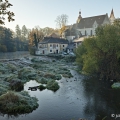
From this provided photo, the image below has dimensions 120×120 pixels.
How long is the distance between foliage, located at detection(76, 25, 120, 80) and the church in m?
59.4

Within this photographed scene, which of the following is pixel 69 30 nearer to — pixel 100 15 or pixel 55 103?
pixel 100 15

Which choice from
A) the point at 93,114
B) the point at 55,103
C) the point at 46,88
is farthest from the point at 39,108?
the point at 46,88

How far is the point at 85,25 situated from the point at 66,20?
2013 centimetres

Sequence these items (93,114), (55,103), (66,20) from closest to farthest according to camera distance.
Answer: (93,114), (55,103), (66,20)

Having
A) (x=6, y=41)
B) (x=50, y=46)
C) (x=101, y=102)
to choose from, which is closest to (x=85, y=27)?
(x=50, y=46)

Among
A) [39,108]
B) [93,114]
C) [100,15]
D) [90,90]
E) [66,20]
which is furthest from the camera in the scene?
[66,20]

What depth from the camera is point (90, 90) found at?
2712 centimetres

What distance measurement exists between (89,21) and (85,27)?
414cm

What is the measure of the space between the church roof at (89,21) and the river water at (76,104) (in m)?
73.0

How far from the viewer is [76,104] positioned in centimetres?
2091

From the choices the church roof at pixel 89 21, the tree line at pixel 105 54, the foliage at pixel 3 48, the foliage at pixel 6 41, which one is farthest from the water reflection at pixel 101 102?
the foliage at pixel 6 41

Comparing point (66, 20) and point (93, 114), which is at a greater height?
point (66, 20)

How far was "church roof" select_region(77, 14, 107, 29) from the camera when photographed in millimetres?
94500

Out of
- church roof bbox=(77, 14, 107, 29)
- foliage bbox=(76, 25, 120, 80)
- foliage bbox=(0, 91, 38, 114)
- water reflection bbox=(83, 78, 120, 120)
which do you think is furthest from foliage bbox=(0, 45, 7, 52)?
foliage bbox=(0, 91, 38, 114)
